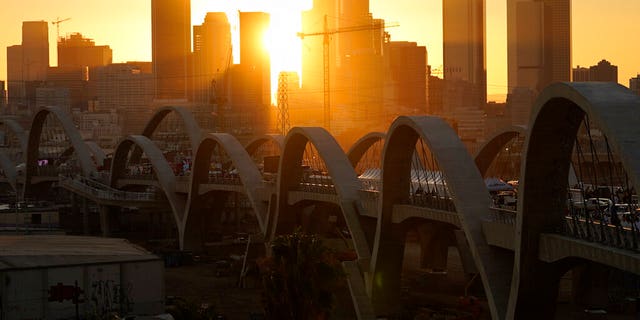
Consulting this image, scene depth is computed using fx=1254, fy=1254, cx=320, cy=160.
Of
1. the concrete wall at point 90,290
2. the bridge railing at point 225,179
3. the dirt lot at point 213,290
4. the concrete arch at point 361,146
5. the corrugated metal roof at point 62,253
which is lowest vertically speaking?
the dirt lot at point 213,290

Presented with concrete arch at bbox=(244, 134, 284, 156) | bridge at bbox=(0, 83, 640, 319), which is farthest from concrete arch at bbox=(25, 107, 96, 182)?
concrete arch at bbox=(244, 134, 284, 156)

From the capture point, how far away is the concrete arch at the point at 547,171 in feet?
144

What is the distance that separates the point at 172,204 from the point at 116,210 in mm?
14690

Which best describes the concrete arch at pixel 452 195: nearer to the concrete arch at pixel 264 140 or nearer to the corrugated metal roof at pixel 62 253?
the corrugated metal roof at pixel 62 253

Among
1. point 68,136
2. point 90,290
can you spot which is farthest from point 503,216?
point 68,136

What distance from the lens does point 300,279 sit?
54.1m

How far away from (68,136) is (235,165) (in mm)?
53074

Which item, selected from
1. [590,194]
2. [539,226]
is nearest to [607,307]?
[590,194]

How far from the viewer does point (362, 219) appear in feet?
261

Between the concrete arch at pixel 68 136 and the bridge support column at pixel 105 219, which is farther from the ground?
the concrete arch at pixel 68 136

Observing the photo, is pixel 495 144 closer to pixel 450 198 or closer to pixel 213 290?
pixel 213 290

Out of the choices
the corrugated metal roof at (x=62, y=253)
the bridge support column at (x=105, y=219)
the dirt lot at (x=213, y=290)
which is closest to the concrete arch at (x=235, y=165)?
the dirt lot at (x=213, y=290)

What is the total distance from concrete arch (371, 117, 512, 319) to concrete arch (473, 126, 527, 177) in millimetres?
20487

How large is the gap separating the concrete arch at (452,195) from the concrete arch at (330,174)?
7.63 ft
